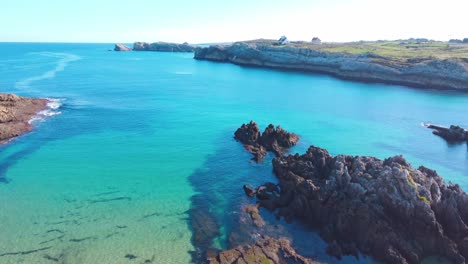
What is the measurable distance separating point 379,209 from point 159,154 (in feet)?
97.8

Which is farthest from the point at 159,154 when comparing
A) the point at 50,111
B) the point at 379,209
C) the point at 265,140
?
the point at 50,111

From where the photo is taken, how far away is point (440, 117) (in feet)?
231

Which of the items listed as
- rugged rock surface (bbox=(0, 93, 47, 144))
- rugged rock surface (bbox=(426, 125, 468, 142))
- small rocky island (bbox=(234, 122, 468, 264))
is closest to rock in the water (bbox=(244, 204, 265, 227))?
small rocky island (bbox=(234, 122, 468, 264))

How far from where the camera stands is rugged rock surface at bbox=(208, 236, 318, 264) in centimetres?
2471

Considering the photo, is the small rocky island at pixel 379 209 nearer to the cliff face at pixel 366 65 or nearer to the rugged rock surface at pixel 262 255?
the rugged rock surface at pixel 262 255

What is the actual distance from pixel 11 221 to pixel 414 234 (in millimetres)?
36208

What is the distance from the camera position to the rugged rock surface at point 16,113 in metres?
51.4

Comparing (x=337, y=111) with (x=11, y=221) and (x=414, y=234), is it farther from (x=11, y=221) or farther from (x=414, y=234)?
(x=11, y=221)

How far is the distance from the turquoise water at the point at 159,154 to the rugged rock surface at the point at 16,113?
2.55 metres

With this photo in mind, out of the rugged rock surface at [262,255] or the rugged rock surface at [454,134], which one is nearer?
the rugged rock surface at [262,255]

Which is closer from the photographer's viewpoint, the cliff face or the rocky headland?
the rocky headland

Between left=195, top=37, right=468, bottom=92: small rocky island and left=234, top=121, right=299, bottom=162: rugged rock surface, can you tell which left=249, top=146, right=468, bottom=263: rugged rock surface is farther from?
left=195, top=37, right=468, bottom=92: small rocky island

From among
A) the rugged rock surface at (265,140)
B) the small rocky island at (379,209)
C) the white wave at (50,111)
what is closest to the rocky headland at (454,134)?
the small rocky island at (379,209)

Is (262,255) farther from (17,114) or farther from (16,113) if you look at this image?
(16,113)
